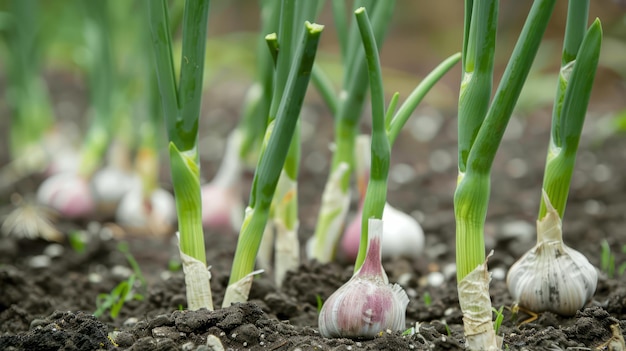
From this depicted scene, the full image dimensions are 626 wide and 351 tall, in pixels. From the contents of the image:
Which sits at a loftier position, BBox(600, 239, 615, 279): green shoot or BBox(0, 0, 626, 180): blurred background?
BBox(0, 0, 626, 180): blurred background

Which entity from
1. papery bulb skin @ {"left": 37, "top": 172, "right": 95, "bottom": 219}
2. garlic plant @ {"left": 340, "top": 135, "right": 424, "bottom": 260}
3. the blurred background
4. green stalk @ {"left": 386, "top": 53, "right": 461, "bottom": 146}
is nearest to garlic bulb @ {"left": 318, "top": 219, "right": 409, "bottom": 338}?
green stalk @ {"left": 386, "top": 53, "right": 461, "bottom": 146}

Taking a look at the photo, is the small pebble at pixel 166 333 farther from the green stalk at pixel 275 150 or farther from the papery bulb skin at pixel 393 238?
the papery bulb skin at pixel 393 238

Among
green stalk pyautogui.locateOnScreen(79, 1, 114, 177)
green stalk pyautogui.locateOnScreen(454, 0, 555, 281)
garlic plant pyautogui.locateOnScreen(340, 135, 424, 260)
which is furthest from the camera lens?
green stalk pyautogui.locateOnScreen(79, 1, 114, 177)

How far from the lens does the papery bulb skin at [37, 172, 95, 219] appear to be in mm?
2151

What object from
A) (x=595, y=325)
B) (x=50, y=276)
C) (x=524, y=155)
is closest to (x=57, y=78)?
(x=524, y=155)

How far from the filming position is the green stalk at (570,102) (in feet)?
3.40

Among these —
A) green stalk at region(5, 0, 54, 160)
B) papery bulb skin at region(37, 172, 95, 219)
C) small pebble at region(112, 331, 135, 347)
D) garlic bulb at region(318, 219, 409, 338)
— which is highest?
green stalk at region(5, 0, 54, 160)

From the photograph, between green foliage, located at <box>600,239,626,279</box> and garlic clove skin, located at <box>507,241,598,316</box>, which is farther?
green foliage, located at <box>600,239,626,279</box>

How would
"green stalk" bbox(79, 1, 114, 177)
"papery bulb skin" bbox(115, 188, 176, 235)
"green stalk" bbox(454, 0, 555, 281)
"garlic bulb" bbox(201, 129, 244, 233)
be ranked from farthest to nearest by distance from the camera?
"green stalk" bbox(79, 1, 114, 177) → "papery bulb skin" bbox(115, 188, 176, 235) → "garlic bulb" bbox(201, 129, 244, 233) → "green stalk" bbox(454, 0, 555, 281)

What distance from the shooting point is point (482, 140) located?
3.19 ft

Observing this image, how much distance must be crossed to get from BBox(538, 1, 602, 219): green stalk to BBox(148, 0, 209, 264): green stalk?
1.74 ft

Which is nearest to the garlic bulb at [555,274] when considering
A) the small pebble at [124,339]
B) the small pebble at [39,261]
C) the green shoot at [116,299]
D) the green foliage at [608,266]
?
the green foliage at [608,266]

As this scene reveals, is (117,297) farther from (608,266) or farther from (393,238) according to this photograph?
(608,266)

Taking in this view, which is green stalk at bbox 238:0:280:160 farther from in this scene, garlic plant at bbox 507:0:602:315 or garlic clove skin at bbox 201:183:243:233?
garlic plant at bbox 507:0:602:315
